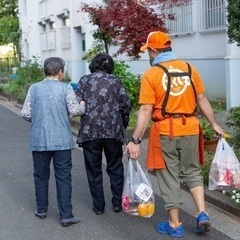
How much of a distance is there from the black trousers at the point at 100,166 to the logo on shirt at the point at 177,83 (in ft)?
3.84

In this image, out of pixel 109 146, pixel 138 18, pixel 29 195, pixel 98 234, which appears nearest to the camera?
pixel 98 234

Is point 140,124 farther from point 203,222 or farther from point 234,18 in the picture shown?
point 234,18

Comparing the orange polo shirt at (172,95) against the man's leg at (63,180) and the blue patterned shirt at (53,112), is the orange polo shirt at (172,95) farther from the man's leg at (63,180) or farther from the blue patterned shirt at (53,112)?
the man's leg at (63,180)

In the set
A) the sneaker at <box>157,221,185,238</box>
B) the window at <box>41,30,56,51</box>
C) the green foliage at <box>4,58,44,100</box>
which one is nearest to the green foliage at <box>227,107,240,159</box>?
the sneaker at <box>157,221,185,238</box>

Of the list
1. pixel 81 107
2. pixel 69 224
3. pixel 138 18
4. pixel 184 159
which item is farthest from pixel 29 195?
pixel 138 18

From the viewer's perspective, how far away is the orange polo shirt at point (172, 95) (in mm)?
5387

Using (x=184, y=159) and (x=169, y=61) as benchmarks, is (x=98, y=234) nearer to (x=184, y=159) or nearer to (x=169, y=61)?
(x=184, y=159)

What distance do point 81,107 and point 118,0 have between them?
23.3ft

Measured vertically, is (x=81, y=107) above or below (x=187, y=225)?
above

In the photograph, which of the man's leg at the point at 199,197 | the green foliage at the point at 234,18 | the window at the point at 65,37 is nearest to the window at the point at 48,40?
the window at the point at 65,37

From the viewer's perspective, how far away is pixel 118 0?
12750 millimetres

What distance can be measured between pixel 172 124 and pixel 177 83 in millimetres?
381

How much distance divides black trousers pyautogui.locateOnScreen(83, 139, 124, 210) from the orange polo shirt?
1.00m

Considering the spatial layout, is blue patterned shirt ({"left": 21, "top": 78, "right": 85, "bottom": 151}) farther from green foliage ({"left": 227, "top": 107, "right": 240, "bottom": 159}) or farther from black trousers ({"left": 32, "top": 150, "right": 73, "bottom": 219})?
green foliage ({"left": 227, "top": 107, "right": 240, "bottom": 159})
